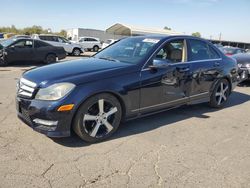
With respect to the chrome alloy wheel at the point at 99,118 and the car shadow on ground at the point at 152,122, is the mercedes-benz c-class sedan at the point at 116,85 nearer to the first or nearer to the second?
the chrome alloy wheel at the point at 99,118

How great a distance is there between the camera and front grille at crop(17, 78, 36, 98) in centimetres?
369

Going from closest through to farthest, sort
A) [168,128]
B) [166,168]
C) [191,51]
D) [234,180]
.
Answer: [234,180] < [166,168] < [168,128] < [191,51]

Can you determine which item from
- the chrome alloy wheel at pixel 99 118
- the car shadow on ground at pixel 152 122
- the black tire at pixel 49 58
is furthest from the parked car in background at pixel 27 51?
the chrome alloy wheel at pixel 99 118

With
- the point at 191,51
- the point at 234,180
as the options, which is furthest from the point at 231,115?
the point at 234,180

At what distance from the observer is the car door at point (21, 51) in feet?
42.1

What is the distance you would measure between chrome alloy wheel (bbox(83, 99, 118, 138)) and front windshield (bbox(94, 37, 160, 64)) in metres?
0.92

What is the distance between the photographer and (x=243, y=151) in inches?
151

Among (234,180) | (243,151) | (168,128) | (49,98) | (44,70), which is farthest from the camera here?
(168,128)

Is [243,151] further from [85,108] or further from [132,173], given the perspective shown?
[85,108]

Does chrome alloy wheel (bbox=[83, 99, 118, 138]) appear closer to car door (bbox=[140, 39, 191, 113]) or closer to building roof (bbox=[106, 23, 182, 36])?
car door (bbox=[140, 39, 191, 113])

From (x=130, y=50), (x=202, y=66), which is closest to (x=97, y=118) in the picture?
(x=130, y=50)

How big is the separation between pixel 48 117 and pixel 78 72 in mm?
800

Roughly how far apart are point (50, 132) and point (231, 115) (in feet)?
12.7

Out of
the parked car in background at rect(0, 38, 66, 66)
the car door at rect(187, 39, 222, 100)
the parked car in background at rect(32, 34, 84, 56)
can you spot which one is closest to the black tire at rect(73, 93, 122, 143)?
the car door at rect(187, 39, 222, 100)
